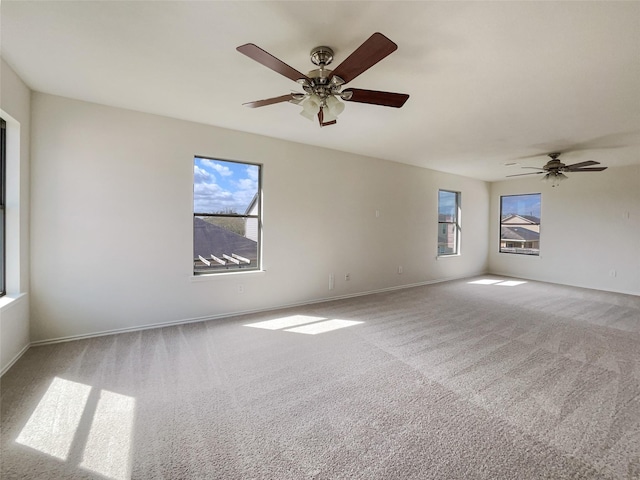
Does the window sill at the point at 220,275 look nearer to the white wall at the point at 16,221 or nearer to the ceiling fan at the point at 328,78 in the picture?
the white wall at the point at 16,221

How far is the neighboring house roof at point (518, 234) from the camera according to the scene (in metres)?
6.92

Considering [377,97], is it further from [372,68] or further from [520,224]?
[520,224]

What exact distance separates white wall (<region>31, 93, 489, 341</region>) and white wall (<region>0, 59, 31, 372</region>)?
120mm

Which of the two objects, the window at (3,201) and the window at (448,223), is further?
the window at (448,223)

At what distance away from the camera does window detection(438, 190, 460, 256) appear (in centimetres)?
677

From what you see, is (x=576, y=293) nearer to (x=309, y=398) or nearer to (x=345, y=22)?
(x=309, y=398)

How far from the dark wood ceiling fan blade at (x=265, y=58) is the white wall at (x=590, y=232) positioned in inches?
280

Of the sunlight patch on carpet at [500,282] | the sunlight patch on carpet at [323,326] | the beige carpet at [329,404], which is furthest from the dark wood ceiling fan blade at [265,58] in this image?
the sunlight patch on carpet at [500,282]

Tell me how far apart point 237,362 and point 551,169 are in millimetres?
5814

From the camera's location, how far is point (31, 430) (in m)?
1.73

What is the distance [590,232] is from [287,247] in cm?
648

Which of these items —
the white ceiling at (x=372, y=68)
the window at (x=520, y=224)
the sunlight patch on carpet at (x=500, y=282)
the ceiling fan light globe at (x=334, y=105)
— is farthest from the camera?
the window at (x=520, y=224)

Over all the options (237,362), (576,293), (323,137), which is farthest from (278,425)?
(576,293)

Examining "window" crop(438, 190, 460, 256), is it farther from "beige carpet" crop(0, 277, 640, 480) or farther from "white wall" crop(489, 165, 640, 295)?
"beige carpet" crop(0, 277, 640, 480)
